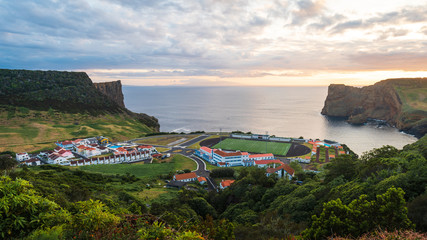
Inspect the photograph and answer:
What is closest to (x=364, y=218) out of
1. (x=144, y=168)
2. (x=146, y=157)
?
(x=144, y=168)

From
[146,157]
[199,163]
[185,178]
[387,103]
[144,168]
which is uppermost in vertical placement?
[387,103]

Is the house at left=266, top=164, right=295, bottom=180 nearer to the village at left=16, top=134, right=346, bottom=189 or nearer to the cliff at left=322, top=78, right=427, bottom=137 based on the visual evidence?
the village at left=16, top=134, right=346, bottom=189

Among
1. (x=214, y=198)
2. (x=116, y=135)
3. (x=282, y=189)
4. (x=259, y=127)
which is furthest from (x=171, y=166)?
(x=259, y=127)

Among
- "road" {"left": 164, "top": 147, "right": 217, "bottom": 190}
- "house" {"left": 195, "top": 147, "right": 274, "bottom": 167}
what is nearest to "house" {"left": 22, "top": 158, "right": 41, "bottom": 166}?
"road" {"left": 164, "top": 147, "right": 217, "bottom": 190}

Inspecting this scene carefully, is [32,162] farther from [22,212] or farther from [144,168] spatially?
[22,212]

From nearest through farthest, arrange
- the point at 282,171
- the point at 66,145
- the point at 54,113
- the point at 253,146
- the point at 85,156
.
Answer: the point at 282,171, the point at 85,156, the point at 66,145, the point at 253,146, the point at 54,113

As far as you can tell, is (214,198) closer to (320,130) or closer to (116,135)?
(116,135)
